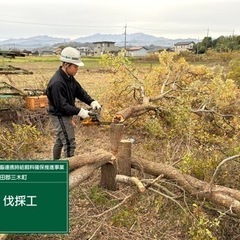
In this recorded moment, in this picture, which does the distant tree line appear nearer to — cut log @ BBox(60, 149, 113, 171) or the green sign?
cut log @ BBox(60, 149, 113, 171)

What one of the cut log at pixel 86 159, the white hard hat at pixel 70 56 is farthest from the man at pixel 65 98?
the cut log at pixel 86 159

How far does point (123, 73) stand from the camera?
22.8ft

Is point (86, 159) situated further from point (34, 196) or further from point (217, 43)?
point (217, 43)

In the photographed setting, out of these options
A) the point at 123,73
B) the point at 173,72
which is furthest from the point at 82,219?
the point at 173,72

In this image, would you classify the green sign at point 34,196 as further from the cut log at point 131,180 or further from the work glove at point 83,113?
the work glove at point 83,113

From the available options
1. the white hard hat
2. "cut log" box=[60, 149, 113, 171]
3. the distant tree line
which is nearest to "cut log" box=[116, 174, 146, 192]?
"cut log" box=[60, 149, 113, 171]

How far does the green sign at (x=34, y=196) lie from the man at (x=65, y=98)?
229cm

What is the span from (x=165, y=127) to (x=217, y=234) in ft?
10.2

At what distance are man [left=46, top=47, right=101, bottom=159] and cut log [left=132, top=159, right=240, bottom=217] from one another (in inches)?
42.2

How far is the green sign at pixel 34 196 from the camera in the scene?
→ 207 centimetres

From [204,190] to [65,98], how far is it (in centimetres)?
187

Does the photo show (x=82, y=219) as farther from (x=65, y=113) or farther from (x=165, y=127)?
(x=165, y=127)

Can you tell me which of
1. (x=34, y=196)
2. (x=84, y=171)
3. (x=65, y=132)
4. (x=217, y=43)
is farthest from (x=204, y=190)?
(x=217, y=43)

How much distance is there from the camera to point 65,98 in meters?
4.43
